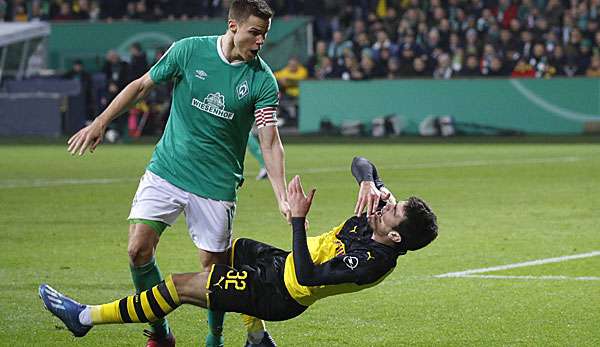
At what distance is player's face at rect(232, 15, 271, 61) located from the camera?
24.1 ft

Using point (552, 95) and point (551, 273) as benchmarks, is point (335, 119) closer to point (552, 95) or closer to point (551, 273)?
point (552, 95)

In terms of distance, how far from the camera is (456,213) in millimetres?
14898

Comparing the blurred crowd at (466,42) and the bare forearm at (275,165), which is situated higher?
the bare forearm at (275,165)

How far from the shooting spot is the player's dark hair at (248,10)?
7320 mm

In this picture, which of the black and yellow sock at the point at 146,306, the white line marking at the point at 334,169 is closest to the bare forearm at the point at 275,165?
the black and yellow sock at the point at 146,306

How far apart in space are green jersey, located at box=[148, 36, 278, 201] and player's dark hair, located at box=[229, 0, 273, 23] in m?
0.29

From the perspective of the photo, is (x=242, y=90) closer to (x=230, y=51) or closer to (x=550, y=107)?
(x=230, y=51)

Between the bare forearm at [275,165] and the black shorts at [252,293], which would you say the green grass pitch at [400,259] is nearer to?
the black shorts at [252,293]

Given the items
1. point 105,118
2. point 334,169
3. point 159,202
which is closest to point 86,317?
point 159,202

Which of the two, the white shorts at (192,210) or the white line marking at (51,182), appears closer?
the white shorts at (192,210)

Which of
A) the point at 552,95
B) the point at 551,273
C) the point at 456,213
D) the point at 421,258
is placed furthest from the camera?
the point at 552,95

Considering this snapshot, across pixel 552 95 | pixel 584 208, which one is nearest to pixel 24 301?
pixel 584 208

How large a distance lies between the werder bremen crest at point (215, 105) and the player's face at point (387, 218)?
1149 millimetres

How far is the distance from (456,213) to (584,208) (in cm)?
161
